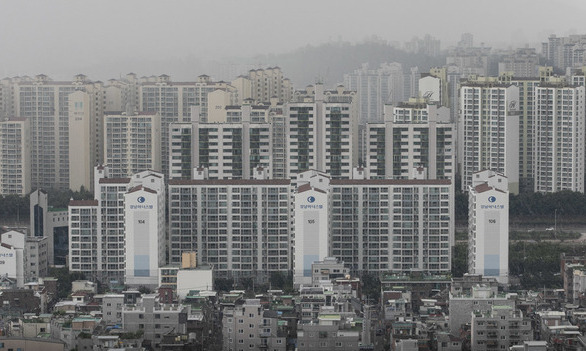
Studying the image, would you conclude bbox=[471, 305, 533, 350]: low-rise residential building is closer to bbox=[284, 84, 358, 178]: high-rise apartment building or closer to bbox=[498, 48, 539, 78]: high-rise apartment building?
bbox=[284, 84, 358, 178]: high-rise apartment building

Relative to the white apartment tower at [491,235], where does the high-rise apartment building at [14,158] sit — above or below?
above

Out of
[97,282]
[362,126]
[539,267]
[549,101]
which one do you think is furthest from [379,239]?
[549,101]

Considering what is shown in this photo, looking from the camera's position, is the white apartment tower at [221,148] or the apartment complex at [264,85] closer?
the white apartment tower at [221,148]

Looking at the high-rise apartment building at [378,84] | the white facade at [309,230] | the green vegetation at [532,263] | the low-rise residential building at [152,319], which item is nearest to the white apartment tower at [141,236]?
the white facade at [309,230]

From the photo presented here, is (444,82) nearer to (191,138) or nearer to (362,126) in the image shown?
(362,126)

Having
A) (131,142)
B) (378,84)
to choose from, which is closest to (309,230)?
(131,142)

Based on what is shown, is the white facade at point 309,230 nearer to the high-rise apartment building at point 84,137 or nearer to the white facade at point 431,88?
the high-rise apartment building at point 84,137
